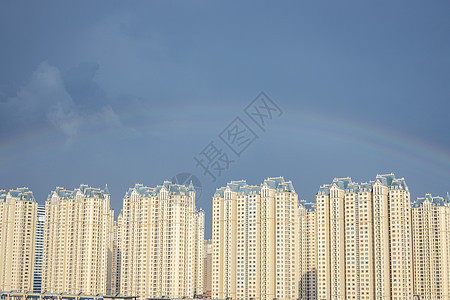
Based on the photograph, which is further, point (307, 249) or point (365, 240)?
point (307, 249)

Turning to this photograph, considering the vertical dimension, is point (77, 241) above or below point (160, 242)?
above

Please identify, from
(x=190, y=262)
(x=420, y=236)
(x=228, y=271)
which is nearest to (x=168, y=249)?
(x=190, y=262)

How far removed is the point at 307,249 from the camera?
9075 centimetres

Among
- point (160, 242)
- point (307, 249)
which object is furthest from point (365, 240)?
point (160, 242)

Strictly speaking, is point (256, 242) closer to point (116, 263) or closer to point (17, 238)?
point (116, 263)

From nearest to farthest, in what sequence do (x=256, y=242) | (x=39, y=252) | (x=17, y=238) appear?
(x=256, y=242) → (x=17, y=238) → (x=39, y=252)

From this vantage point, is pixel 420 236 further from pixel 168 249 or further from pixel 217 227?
pixel 168 249

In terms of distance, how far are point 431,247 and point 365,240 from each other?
810 inches

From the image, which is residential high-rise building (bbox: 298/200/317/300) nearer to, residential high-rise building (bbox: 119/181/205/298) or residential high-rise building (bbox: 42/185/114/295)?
residential high-rise building (bbox: 119/181/205/298)

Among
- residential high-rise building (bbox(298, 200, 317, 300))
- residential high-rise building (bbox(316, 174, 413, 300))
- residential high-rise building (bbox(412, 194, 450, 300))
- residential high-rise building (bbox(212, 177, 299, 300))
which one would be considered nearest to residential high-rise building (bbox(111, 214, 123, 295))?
residential high-rise building (bbox(212, 177, 299, 300))

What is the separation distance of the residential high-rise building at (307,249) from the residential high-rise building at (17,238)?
43.1 meters

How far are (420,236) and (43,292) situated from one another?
187 ft

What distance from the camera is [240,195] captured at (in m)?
81.6

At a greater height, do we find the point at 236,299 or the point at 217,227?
the point at 217,227
